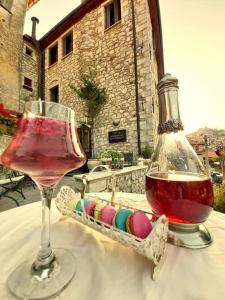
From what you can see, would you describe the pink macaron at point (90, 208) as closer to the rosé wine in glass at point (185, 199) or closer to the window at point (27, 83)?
the rosé wine in glass at point (185, 199)

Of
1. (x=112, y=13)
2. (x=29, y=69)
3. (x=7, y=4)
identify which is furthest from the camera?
(x=29, y=69)

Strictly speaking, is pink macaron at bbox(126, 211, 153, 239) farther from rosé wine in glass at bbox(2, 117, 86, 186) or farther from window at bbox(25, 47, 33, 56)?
window at bbox(25, 47, 33, 56)

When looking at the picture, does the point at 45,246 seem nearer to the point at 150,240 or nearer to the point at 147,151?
the point at 150,240

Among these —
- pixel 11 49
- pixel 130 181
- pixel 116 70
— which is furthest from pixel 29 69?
pixel 130 181

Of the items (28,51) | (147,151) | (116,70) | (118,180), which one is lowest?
(118,180)

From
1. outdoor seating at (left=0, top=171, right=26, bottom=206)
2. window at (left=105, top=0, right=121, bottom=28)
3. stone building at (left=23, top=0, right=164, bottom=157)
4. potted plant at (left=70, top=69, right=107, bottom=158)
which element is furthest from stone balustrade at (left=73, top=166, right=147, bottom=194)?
window at (left=105, top=0, right=121, bottom=28)

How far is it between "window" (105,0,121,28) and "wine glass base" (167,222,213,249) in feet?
24.9

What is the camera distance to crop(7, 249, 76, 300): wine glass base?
301 mm

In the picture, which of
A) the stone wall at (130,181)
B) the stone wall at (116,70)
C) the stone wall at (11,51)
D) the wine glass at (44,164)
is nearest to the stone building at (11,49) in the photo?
the stone wall at (11,51)

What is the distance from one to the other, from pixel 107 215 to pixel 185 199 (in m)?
0.23

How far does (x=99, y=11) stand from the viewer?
634 centimetres

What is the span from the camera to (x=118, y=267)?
0.36 m

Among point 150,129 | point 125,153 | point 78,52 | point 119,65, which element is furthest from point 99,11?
point 125,153

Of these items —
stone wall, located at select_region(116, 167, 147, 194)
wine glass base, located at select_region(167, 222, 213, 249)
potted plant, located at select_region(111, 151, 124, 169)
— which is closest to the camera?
wine glass base, located at select_region(167, 222, 213, 249)
